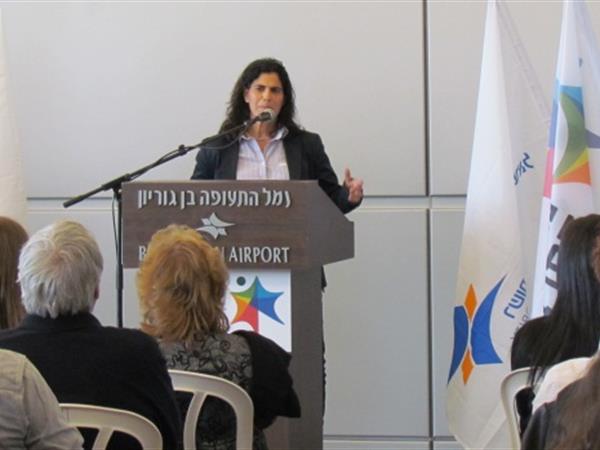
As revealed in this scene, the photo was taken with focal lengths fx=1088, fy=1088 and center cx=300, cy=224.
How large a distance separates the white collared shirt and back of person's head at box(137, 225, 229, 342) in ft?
3.75

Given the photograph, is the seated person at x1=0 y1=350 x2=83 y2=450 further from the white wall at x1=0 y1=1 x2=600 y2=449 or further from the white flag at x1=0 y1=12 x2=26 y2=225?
the white wall at x1=0 y1=1 x2=600 y2=449

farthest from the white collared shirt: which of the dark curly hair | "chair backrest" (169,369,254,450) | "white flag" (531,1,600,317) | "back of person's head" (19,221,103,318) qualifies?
"back of person's head" (19,221,103,318)

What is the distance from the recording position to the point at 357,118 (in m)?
5.02

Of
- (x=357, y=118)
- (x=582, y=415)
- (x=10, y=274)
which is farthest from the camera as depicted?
(x=357, y=118)

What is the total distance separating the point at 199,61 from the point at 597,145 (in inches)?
82.6

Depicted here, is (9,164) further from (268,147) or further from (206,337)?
(206,337)

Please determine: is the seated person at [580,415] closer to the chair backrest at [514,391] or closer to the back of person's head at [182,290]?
the chair backrest at [514,391]

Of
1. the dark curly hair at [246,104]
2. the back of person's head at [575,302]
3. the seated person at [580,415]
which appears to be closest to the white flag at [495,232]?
the dark curly hair at [246,104]

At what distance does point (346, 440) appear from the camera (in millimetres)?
5098

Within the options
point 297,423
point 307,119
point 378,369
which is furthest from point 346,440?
point 297,423

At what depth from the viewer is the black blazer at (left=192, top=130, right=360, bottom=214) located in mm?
3783

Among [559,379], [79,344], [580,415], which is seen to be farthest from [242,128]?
[580,415]

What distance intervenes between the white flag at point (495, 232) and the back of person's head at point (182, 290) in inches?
59.5

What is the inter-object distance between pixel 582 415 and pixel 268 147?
8.15 feet
